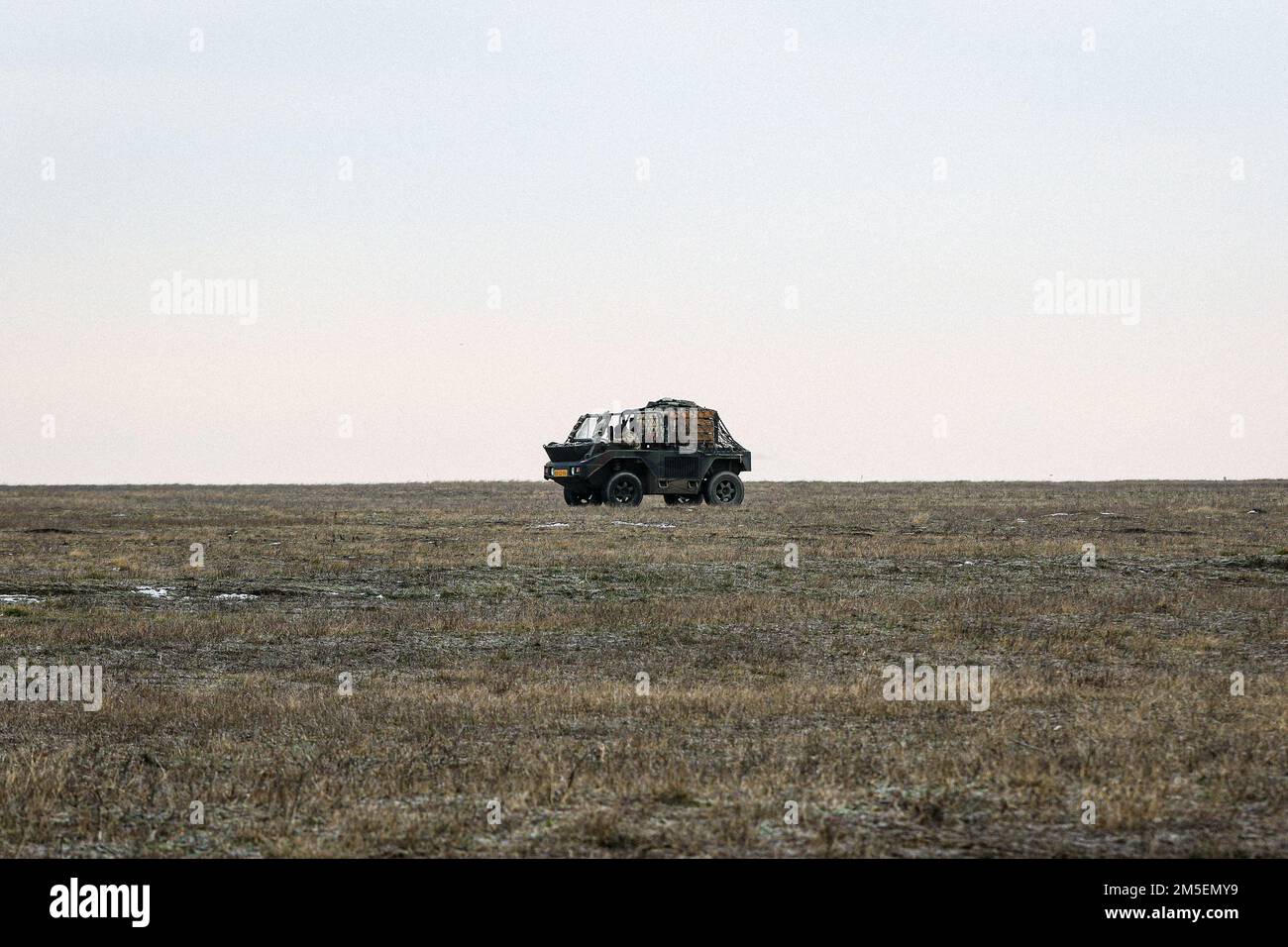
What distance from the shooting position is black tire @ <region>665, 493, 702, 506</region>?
4403cm

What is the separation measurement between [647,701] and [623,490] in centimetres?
3131

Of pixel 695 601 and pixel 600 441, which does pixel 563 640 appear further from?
pixel 600 441

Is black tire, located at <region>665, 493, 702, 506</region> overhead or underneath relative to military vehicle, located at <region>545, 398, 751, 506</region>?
underneath

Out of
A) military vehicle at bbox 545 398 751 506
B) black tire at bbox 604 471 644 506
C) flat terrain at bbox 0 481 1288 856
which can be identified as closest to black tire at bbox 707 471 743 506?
military vehicle at bbox 545 398 751 506

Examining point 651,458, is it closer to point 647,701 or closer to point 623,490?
point 623,490

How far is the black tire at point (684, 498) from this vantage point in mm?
44031

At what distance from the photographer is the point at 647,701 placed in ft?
38.2

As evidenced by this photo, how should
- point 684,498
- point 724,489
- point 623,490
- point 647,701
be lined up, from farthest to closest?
point 684,498 < point 724,489 < point 623,490 < point 647,701

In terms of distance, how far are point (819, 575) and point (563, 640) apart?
784 centimetres

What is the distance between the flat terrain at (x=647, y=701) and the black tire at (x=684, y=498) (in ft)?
48.1

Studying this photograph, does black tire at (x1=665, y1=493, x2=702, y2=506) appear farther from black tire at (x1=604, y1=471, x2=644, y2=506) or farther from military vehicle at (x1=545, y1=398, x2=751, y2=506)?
black tire at (x1=604, y1=471, x2=644, y2=506)

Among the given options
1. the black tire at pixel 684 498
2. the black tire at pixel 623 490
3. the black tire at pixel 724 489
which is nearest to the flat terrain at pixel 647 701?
the black tire at pixel 623 490

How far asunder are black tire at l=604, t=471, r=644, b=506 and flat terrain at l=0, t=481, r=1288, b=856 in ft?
43.2

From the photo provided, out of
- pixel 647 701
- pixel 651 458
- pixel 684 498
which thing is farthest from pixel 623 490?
pixel 647 701
